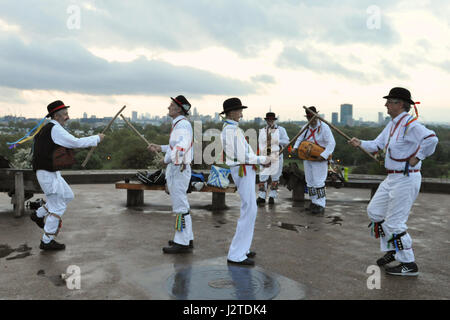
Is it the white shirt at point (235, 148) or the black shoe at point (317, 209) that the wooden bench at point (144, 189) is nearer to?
the black shoe at point (317, 209)

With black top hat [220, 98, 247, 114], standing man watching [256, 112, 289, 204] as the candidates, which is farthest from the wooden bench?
black top hat [220, 98, 247, 114]

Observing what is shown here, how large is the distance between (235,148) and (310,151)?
3.72 meters

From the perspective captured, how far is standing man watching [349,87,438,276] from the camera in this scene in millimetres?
4969

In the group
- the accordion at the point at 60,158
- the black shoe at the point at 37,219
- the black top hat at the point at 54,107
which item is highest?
the black top hat at the point at 54,107

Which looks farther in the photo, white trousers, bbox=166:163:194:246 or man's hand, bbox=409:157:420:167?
white trousers, bbox=166:163:194:246

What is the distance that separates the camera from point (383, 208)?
5273 millimetres

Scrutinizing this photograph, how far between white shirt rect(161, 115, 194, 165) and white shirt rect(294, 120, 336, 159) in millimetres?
3569

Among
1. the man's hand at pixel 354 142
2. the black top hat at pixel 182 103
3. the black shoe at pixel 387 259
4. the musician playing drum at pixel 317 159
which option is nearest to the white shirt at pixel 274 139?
the musician playing drum at pixel 317 159

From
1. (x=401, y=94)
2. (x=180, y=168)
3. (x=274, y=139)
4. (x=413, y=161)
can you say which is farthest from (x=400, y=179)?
(x=274, y=139)

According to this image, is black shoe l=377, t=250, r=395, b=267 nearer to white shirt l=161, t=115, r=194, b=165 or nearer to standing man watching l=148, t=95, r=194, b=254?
standing man watching l=148, t=95, r=194, b=254

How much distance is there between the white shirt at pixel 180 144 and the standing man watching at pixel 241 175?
67cm

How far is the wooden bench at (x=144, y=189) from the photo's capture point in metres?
8.52

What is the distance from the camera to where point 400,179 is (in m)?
5.09

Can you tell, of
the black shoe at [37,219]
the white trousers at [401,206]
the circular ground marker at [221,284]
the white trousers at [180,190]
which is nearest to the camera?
the circular ground marker at [221,284]
